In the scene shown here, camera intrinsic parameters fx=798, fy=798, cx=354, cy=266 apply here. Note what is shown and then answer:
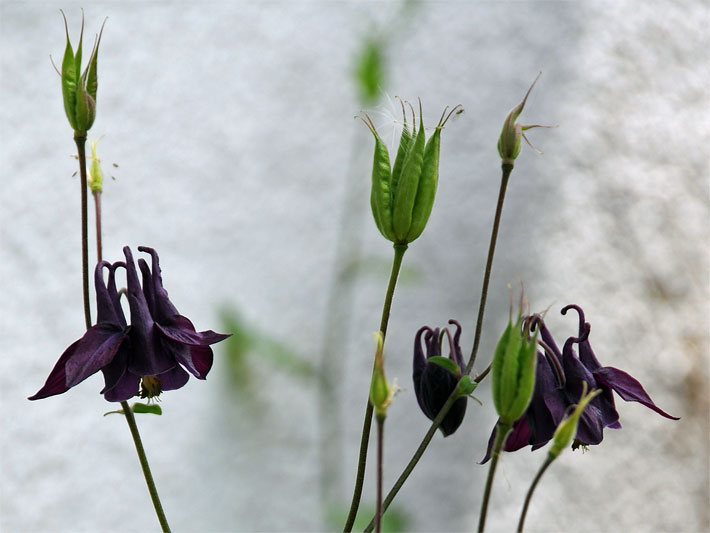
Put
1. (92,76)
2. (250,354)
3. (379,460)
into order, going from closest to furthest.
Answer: (379,460), (92,76), (250,354)

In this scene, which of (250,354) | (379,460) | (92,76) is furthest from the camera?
(250,354)

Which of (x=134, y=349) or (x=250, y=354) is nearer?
(x=134, y=349)

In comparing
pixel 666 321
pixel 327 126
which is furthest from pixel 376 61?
pixel 666 321

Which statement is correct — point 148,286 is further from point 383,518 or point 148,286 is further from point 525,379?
point 383,518

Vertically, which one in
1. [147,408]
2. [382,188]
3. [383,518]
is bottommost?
[383,518]

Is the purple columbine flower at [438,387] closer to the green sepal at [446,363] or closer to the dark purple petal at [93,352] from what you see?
the green sepal at [446,363]

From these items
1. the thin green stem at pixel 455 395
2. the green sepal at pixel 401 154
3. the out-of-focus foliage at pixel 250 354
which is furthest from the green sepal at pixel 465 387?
the out-of-focus foliage at pixel 250 354

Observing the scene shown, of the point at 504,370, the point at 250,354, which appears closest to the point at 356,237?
the point at 250,354

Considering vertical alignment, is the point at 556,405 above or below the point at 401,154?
below
